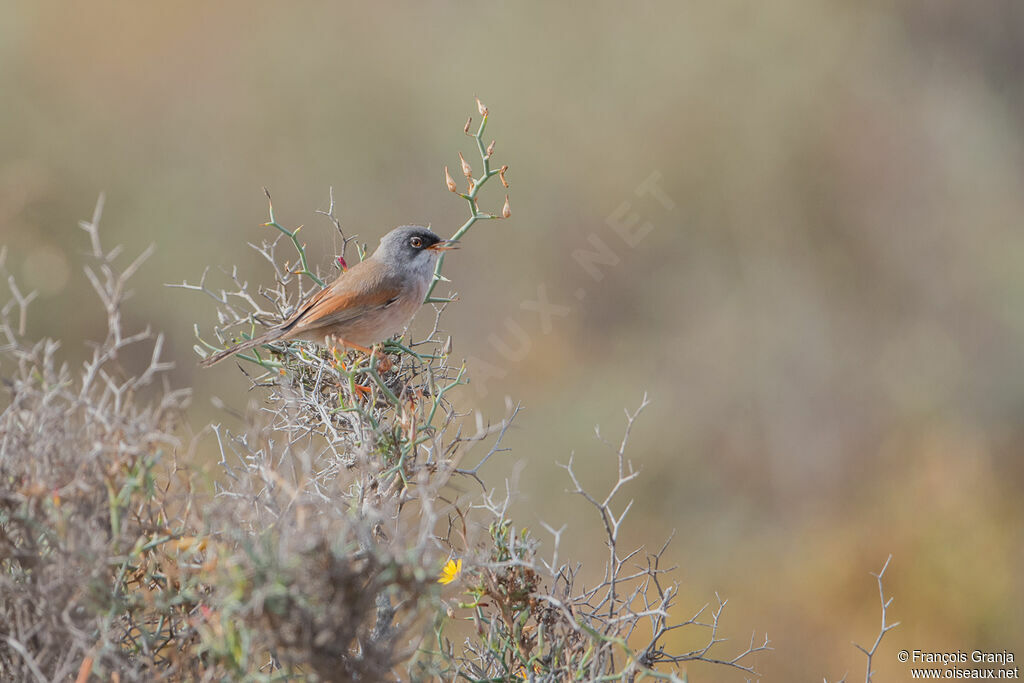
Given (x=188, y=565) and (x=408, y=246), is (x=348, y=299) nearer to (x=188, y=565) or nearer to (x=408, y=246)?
(x=408, y=246)

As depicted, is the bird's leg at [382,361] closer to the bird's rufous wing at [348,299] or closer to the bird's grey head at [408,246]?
the bird's rufous wing at [348,299]

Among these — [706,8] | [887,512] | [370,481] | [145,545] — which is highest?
[706,8]

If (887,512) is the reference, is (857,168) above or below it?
above

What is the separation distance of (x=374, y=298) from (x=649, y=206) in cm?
678

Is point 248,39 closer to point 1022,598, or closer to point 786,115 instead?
point 786,115

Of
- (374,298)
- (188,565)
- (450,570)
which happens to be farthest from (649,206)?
(188,565)

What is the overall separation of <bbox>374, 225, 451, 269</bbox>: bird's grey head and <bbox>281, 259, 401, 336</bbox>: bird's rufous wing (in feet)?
0.58

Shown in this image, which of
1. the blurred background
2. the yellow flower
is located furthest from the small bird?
the blurred background

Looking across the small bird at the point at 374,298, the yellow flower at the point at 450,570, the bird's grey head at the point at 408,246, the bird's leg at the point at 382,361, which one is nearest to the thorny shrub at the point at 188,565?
the yellow flower at the point at 450,570

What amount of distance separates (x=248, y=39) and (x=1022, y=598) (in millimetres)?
→ 9970

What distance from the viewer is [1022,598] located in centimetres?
714

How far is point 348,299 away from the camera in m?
3.68

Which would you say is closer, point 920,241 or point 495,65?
point 920,241

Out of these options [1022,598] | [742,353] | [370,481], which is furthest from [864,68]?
[370,481]
